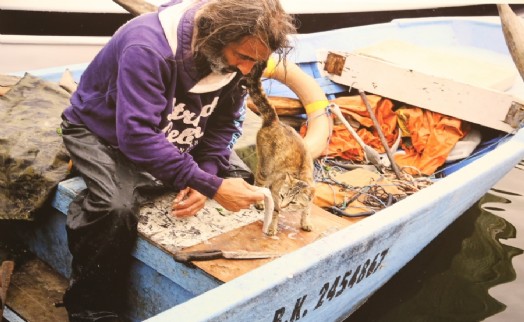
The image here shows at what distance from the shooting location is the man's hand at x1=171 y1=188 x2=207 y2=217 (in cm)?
257

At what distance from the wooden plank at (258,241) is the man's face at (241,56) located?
0.82m

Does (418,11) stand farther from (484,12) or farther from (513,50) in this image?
(513,50)

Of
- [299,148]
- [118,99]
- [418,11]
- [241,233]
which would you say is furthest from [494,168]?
[418,11]

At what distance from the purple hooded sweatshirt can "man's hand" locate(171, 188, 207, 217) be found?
0.78 ft

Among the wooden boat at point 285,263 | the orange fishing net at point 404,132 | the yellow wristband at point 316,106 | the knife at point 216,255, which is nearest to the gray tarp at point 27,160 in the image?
the wooden boat at point 285,263

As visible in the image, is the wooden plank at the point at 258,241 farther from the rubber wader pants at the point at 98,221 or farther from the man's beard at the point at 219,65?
the man's beard at the point at 219,65

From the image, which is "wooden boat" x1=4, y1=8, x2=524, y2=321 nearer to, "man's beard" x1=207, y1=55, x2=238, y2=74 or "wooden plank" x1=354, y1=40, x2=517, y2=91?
"man's beard" x1=207, y1=55, x2=238, y2=74

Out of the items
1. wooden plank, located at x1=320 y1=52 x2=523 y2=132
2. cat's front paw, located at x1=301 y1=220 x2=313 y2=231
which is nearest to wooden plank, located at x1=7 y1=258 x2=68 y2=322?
cat's front paw, located at x1=301 y1=220 x2=313 y2=231

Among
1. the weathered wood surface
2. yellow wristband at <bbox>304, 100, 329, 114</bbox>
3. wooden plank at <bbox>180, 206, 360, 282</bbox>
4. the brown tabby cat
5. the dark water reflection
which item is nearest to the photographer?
wooden plank at <bbox>180, 206, 360, 282</bbox>

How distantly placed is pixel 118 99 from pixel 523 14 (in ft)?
33.6

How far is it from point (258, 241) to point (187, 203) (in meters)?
0.39

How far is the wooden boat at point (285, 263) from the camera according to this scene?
6.26ft

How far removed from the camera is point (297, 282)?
210 centimetres

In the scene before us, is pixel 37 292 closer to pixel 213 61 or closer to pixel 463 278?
pixel 213 61
